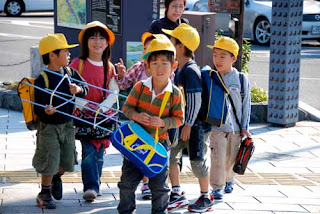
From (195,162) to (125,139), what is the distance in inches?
39.9

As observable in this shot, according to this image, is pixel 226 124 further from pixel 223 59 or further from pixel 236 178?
pixel 236 178

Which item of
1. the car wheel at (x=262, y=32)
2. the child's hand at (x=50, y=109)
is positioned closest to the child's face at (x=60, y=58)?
the child's hand at (x=50, y=109)

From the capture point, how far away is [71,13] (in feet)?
37.3

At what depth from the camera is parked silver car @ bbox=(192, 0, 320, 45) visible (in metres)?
18.3

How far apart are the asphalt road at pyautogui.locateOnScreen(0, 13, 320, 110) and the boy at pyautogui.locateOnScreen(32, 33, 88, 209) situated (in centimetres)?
612

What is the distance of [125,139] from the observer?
534 centimetres

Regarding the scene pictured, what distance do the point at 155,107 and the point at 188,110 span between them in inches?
22.3

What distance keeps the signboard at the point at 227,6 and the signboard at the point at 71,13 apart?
2.26 metres

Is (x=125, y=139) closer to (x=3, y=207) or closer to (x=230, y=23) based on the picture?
(x=3, y=207)

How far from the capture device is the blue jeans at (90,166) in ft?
20.6

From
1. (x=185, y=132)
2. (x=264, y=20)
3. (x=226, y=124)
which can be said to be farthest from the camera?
(x=264, y=20)

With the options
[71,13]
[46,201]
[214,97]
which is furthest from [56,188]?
[71,13]

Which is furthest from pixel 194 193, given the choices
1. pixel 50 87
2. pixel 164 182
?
pixel 50 87

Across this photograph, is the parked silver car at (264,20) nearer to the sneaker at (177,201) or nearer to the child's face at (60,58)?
the sneaker at (177,201)
